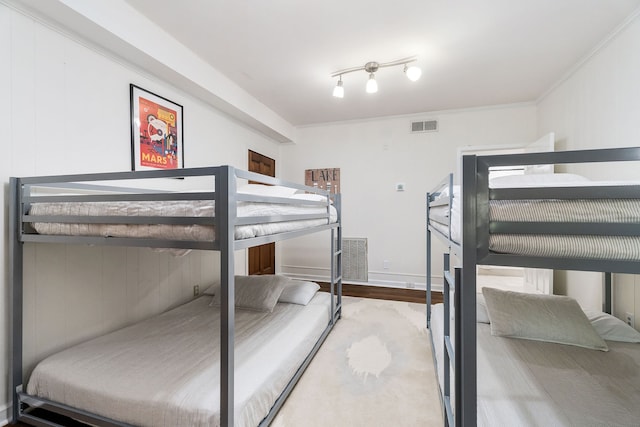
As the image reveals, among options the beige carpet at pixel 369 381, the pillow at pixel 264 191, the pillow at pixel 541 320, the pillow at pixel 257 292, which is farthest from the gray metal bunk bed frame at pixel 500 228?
the pillow at pixel 257 292

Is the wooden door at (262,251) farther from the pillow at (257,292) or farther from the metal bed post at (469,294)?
the metal bed post at (469,294)

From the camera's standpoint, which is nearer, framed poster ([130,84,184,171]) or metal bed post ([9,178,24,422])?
metal bed post ([9,178,24,422])

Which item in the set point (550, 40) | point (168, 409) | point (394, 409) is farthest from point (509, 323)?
point (550, 40)

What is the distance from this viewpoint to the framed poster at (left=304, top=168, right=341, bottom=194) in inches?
171

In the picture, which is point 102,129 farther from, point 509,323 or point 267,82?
point 509,323

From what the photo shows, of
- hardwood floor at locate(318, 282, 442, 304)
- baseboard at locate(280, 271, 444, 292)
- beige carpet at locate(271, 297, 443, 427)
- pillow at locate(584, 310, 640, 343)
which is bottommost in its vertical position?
beige carpet at locate(271, 297, 443, 427)

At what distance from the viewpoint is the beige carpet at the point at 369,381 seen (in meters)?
1.51

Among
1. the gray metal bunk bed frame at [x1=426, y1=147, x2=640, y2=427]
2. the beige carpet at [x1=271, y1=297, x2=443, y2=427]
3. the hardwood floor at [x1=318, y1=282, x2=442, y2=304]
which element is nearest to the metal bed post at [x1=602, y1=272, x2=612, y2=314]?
the beige carpet at [x1=271, y1=297, x2=443, y2=427]

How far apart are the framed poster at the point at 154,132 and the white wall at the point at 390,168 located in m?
2.21

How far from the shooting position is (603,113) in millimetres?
2301

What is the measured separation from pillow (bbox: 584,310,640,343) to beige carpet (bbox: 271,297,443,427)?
109cm

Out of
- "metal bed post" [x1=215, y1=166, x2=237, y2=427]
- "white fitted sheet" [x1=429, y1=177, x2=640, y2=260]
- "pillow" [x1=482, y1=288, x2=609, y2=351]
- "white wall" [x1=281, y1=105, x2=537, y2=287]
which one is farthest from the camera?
"white wall" [x1=281, y1=105, x2=537, y2=287]

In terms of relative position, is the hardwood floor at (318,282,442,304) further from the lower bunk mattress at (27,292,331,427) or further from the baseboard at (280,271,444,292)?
the lower bunk mattress at (27,292,331,427)

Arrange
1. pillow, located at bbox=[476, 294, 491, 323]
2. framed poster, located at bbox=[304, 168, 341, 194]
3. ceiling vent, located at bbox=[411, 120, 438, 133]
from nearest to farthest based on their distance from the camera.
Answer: pillow, located at bbox=[476, 294, 491, 323] → ceiling vent, located at bbox=[411, 120, 438, 133] → framed poster, located at bbox=[304, 168, 341, 194]
